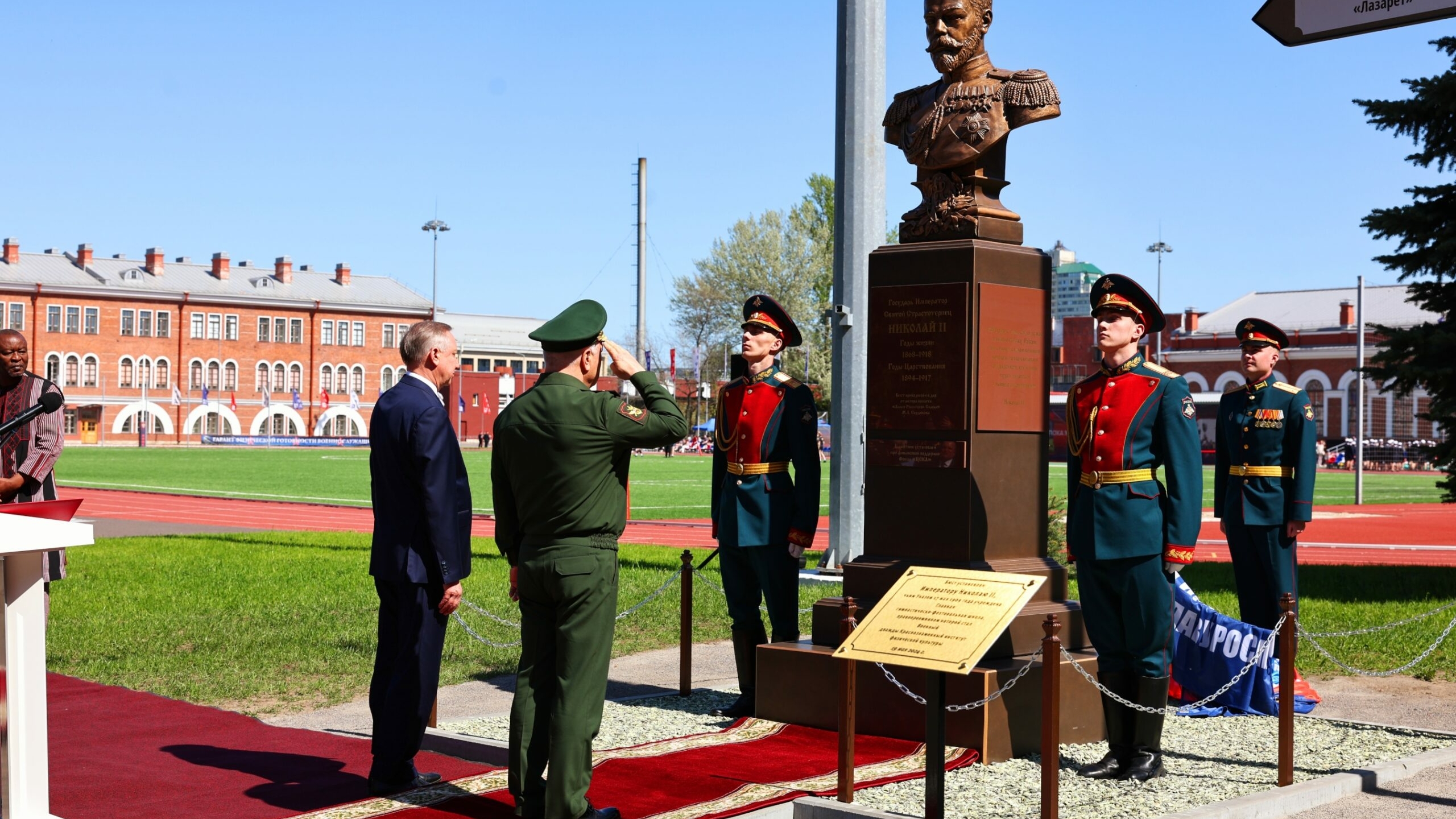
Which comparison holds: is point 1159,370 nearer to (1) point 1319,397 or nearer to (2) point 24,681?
(2) point 24,681

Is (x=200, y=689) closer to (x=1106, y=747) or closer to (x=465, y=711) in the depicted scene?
(x=465, y=711)

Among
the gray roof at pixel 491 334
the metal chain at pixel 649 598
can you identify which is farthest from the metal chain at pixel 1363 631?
the gray roof at pixel 491 334

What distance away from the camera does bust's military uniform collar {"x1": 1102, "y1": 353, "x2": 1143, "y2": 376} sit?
6.95 meters

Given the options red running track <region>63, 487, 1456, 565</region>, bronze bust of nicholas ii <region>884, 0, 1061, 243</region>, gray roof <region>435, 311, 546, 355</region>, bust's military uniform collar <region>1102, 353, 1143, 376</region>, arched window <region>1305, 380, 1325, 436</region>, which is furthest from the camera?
gray roof <region>435, 311, 546, 355</region>

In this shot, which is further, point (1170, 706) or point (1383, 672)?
point (1383, 672)

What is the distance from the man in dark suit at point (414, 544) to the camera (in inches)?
241

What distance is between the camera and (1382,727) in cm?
801

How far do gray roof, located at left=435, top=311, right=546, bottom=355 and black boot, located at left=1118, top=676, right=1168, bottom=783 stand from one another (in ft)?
353

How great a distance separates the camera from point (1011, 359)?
25.0 ft

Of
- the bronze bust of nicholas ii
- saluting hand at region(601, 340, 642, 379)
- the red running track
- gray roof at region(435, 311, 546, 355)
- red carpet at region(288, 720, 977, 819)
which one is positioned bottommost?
the red running track

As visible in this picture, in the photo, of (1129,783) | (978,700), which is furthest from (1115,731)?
(978,700)

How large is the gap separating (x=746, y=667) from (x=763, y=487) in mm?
1096

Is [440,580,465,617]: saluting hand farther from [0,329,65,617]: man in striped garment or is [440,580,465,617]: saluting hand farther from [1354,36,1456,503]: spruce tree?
[1354,36,1456,503]: spruce tree

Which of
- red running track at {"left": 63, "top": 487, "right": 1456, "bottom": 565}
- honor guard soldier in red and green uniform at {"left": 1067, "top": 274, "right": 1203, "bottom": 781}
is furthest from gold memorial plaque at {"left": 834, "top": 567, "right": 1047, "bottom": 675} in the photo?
red running track at {"left": 63, "top": 487, "right": 1456, "bottom": 565}
